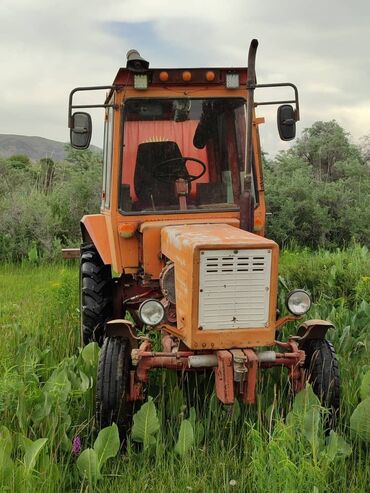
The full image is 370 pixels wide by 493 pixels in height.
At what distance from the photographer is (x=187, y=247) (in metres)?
3.47

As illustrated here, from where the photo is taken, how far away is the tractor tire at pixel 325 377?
3.50 m

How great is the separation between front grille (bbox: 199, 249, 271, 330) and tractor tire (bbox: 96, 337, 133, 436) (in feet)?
1.78

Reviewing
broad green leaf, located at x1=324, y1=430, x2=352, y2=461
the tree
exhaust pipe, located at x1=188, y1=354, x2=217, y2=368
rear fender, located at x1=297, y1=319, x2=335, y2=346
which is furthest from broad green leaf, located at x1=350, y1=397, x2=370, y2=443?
the tree

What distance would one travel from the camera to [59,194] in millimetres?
11164

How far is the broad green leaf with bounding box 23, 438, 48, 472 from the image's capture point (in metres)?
2.83

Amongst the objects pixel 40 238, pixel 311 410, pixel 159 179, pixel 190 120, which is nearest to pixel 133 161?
pixel 159 179

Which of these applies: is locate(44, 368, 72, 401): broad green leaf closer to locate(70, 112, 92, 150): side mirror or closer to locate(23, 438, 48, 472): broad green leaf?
locate(23, 438, 48, 472): broad green leaf

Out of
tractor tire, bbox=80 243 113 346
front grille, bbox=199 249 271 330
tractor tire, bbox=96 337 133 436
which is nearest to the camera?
front grille, bbox=199 249 271 330

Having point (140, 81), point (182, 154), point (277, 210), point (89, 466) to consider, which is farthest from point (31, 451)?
point (277, 210)

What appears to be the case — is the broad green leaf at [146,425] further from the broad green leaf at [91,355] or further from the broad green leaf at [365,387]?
the broad green leaf at [365,387]

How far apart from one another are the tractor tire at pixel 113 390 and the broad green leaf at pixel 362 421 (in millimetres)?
1242

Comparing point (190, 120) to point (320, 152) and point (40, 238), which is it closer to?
point (40, 238)

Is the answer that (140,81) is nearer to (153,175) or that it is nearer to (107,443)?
(153,175)

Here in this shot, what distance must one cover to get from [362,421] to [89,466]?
4.66 ft
